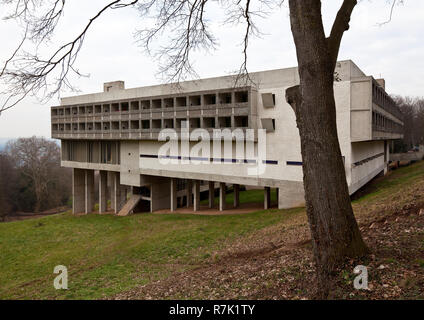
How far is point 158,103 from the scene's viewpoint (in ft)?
82.7

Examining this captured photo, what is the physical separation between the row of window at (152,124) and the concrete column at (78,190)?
586 cm

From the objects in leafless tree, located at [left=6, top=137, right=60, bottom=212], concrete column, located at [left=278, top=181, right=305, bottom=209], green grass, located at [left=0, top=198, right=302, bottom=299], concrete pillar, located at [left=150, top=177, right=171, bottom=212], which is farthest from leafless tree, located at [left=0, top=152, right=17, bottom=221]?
concrete column, located at [left=278, top=181, right=305, bottom=209]

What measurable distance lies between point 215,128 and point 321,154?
16364 mm

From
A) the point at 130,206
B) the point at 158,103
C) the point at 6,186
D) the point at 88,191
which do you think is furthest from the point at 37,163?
the point at 158,103

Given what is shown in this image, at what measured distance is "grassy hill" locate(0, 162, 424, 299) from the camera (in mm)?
5354

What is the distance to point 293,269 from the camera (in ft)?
19.2

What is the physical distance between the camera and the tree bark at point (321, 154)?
186 inches

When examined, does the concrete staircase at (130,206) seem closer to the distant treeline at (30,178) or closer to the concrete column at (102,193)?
the concrete column at (102,193)

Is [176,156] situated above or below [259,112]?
below

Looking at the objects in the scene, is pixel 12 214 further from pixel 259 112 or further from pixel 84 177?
pixel 259 112

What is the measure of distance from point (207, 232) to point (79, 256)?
6.63 meters

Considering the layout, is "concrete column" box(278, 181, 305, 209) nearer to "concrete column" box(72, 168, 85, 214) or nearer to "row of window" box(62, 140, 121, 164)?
"row of window" box(62, 140, 121, 164)

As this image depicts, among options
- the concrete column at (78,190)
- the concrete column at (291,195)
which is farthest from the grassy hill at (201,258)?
the concrete column at (78,190)

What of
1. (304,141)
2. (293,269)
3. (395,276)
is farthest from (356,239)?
(304,141)
